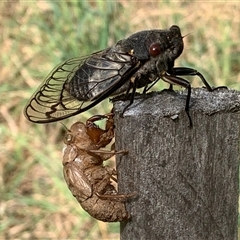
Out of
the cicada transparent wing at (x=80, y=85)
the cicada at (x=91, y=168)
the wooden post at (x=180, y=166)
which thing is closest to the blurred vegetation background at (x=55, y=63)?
the cicada transparent wing at (x=80, y=85)

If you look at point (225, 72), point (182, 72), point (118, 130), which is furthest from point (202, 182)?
point (225, 72)

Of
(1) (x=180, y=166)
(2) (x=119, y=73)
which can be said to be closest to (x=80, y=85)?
(2) (x=119, y=73)

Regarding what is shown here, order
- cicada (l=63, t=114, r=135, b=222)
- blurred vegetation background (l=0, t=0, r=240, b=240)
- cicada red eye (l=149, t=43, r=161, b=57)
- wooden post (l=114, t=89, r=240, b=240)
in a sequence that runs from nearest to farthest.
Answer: wooden post (l=114, t=89, r=240, b=240)
cicada (l=63, t=114, r=135, b=222)
cicada red eye (l=149, t=43, r=161, b=57)
blurred vegetation background (l=0, t=0, r=240, b=240)

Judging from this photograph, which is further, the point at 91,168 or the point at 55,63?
the point at 55,63

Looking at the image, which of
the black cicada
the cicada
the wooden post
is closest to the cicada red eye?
the black cicada

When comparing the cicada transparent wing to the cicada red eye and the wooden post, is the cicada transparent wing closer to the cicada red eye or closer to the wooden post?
the cicada red eye

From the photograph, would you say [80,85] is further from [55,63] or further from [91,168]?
[55,63]

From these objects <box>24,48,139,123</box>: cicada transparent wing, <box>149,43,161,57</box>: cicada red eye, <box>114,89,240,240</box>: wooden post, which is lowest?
<box>114,89,240,240</box>: wooden post

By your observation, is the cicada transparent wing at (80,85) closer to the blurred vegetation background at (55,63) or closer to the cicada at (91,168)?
the cicada at (91,168)

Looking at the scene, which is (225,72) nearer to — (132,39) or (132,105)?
(132,39)
